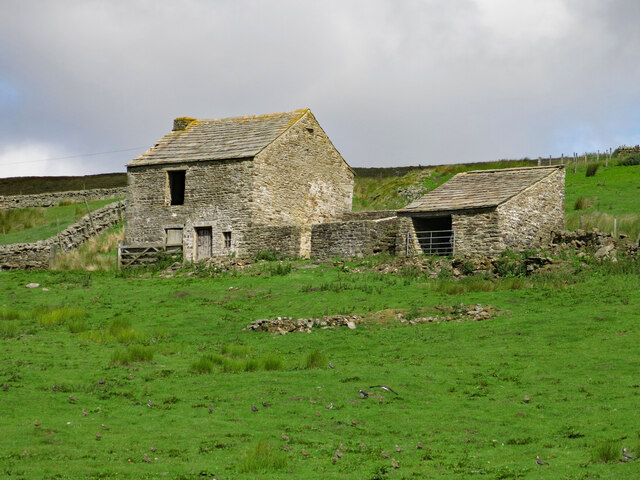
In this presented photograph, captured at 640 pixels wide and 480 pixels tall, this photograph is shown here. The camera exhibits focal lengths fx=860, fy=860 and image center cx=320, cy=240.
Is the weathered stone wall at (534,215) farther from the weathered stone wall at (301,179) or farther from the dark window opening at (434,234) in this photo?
the weathered stone wall at (301,179)

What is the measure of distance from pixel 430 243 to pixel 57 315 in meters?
16.3

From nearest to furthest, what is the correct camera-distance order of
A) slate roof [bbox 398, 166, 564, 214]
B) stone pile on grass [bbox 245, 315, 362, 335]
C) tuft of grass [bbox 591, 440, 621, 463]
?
tuft of grass [bbox 591, 440, 621, 463] < stone pile on grass [bbox 245, 315, 362, 335] < slate roof [bbox 398, 166, 564, 214]

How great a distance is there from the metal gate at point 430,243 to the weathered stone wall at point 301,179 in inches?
309

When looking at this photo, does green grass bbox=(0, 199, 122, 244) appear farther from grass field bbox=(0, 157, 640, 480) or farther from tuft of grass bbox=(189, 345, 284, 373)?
tuft of grass bbox=(189, 345, 284, 373)

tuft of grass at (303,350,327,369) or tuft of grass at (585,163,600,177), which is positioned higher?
tuft of grass at (585,163,600,177)

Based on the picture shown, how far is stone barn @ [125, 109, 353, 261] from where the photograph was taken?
4088 cm

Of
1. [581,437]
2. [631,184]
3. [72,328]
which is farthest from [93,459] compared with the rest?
[631,184]

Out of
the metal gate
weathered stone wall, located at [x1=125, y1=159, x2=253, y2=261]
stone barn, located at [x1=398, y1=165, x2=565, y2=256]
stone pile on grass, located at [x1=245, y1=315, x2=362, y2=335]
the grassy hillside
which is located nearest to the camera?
stone pile on grass, located at [x1=245, y1=315, x2=362, y2=335]

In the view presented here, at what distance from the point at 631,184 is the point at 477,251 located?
20461 mm

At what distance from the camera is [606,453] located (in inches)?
505

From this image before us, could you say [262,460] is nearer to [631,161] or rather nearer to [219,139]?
[219,139]

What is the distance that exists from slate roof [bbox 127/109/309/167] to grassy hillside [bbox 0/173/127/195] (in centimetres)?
2186

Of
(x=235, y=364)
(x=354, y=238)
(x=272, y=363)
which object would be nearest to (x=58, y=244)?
(x=354, y=238)

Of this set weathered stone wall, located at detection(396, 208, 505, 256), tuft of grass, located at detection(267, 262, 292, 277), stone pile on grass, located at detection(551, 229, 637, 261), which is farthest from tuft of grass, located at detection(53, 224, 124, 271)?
stone pile on grass, located at detection(551, 229, 637, 261)
